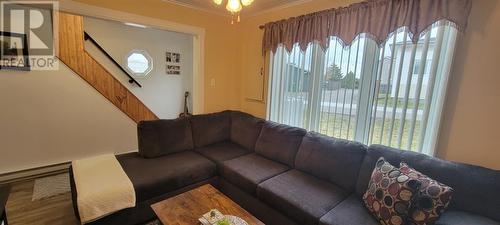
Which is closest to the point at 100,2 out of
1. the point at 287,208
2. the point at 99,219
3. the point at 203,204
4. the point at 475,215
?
the point at 99,219

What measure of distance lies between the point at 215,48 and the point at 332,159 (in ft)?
7.39

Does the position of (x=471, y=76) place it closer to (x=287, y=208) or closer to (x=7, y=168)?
(x=287, y=208)

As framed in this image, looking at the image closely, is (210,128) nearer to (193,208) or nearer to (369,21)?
(193,208)

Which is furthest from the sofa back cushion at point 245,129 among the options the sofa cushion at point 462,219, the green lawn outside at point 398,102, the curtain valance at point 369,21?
the sofa cushion at point 462,219

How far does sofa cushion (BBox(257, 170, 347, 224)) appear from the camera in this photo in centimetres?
167

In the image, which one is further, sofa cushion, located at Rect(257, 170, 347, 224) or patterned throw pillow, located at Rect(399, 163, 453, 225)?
sofa cushion, located at Rect(257, 170, 347, 224)

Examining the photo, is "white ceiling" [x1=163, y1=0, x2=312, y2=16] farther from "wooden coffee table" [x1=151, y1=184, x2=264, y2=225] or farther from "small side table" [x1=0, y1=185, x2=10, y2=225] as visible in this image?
"small side table" [x1=0, y1=185, x2=10, y2=225]

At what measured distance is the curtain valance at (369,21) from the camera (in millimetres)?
1663

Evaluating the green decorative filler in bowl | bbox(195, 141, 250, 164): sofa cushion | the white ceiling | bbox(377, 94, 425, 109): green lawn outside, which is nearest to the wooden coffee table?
the green decorative filler in bowl

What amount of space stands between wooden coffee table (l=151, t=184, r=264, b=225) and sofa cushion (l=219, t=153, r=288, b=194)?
1.38ft

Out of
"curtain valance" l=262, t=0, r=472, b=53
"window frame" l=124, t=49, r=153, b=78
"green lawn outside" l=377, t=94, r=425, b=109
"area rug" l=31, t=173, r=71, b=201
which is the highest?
"curtain valance" l=262, t=0, r=472, b=53

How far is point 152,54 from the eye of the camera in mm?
4344

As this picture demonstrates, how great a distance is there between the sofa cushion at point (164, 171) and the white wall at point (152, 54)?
7.24 feet
